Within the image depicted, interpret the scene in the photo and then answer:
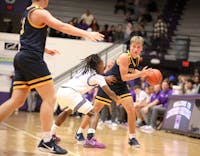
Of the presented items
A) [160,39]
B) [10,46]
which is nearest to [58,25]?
[10,46]

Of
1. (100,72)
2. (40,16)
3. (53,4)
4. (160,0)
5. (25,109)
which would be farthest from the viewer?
(160,0)

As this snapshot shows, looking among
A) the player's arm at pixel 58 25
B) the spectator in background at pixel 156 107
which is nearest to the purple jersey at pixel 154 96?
the spectator in background at pixel 156 107

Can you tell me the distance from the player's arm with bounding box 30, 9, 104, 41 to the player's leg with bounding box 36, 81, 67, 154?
719 mm

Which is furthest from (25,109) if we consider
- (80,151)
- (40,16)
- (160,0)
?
(40,16)

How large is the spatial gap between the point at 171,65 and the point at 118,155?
37.9ft

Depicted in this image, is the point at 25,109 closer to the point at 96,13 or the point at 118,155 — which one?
the point at 96,13

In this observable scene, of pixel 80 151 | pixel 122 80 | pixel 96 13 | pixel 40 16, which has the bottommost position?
pixel 80 151

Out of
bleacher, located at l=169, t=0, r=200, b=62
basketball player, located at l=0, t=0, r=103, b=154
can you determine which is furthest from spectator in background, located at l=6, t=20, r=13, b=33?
basketball player, located at l=0, t=0, r=103, b=154

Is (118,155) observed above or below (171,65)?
below

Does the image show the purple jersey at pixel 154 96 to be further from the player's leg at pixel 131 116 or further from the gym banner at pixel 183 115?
the player's leg at pixel 131 116

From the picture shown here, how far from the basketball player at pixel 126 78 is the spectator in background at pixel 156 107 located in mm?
4751

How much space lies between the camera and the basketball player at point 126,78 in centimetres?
707

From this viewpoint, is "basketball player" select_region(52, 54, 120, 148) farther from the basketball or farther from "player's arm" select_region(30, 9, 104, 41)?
"player's arm" select_region(30, 9, 104, 41)

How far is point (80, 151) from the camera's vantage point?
624cm
